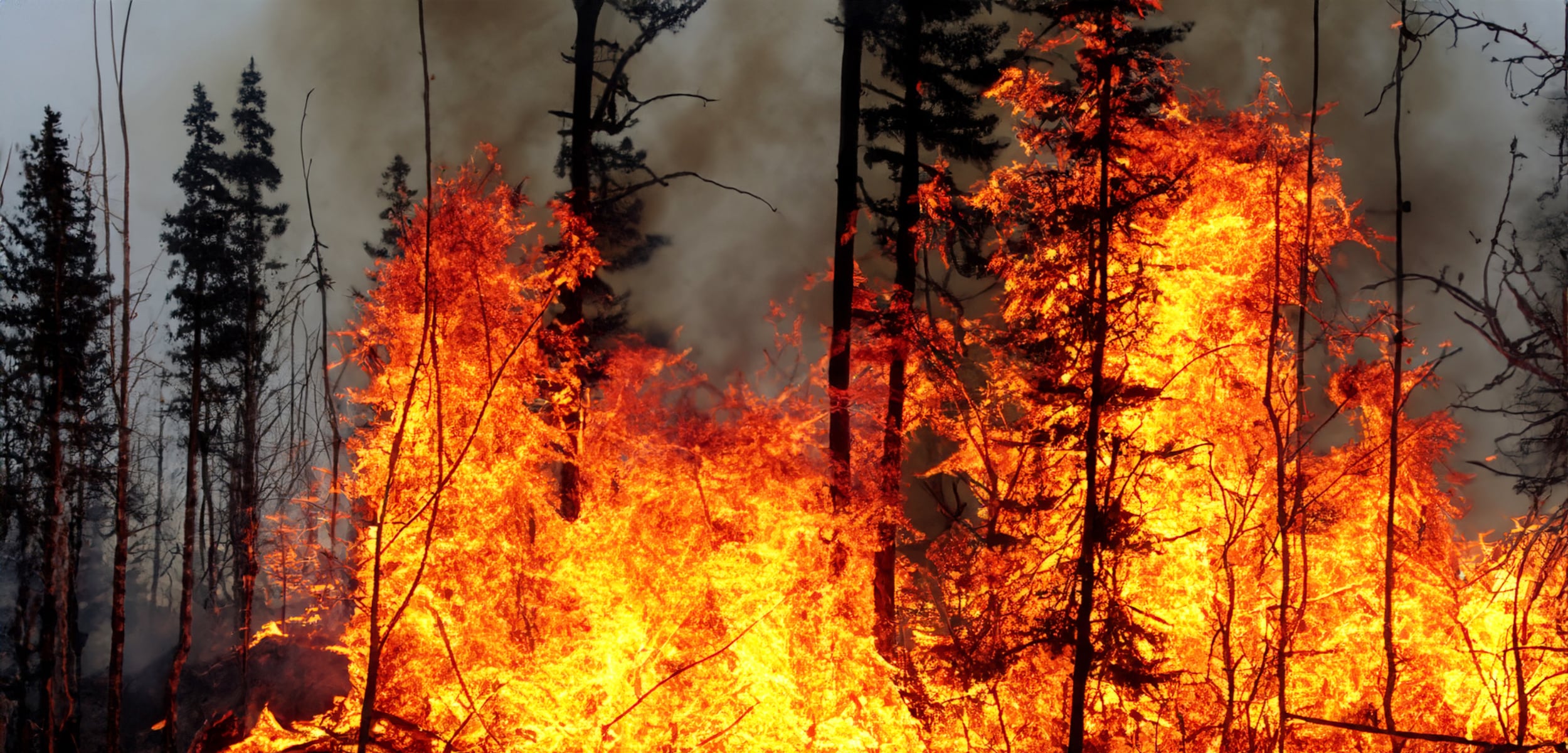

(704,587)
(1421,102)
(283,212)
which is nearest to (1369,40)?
(1421,102)

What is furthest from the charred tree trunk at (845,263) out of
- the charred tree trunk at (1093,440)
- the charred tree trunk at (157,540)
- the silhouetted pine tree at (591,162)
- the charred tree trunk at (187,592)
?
the charred tree trunk at (157,540)

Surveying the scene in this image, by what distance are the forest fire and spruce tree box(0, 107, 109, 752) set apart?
145 mm

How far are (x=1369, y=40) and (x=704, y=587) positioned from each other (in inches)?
829

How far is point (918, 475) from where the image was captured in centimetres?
1527

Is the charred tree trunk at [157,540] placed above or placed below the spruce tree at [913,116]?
below

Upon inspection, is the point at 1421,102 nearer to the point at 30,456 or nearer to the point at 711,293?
the point at 711,293

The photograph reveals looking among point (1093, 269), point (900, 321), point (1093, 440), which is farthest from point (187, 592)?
point (1093, 269)

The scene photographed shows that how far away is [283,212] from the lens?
85.3ft

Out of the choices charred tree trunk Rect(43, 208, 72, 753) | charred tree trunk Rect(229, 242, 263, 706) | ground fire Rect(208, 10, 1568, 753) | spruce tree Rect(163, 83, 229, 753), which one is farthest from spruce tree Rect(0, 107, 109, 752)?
ground fire Rect(208, 10, 1568, 753)

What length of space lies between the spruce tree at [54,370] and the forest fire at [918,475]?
14cm

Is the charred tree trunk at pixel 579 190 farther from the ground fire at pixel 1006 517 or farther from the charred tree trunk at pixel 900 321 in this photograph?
the charred tree trunk at pixel 900 321

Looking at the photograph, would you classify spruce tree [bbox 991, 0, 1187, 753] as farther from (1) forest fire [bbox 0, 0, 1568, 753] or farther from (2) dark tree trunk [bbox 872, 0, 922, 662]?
(2) dark tree trunk [bbox 872, 0, 922, 662]

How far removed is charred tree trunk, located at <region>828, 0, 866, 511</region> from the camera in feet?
47.8

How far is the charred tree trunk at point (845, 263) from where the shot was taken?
14.6 m
